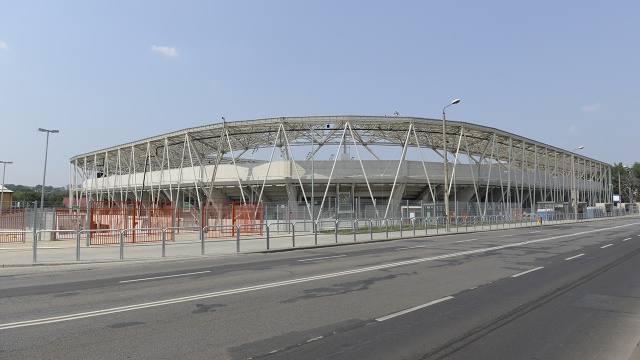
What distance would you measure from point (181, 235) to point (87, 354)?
22536 mm

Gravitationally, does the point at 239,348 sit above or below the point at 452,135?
below

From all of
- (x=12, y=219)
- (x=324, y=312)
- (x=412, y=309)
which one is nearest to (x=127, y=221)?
(x=12, y=219)

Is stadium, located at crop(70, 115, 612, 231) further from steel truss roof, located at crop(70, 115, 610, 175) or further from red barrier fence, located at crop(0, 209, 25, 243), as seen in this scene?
red barrier fence, located at crop(0, 209, 25, 243)

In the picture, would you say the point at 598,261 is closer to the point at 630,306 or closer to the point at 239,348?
the point at 630,306

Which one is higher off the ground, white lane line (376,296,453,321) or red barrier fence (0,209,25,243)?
red barrier fence (0,209,25,243)

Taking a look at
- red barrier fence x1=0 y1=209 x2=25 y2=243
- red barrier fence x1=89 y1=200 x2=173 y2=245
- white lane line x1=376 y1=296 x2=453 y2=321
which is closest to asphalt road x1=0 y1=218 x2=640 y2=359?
white lane line x1=376 y1=296 x2=453 y2=321

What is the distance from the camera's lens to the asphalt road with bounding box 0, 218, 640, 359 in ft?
16.3

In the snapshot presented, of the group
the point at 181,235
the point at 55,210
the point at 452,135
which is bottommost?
the point at 181,235

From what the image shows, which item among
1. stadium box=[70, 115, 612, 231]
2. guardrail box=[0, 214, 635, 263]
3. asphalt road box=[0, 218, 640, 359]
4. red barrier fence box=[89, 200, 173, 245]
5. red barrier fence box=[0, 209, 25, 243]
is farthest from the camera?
stadium box=[70, 115, 612, 231]

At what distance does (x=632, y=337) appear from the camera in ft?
18.0

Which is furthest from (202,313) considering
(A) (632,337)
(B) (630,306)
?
(B) (630,306)

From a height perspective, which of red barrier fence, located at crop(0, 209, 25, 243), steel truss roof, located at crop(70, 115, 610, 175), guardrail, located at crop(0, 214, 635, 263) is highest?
steel truss roof, located at crop(70, 115, 610, 175)

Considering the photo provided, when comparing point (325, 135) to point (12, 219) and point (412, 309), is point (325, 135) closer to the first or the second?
point (12, 219)

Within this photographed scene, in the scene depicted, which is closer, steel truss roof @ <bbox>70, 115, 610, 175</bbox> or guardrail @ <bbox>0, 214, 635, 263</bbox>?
guardrail @ <bbox>0, 214, 635, 263</bbox>
